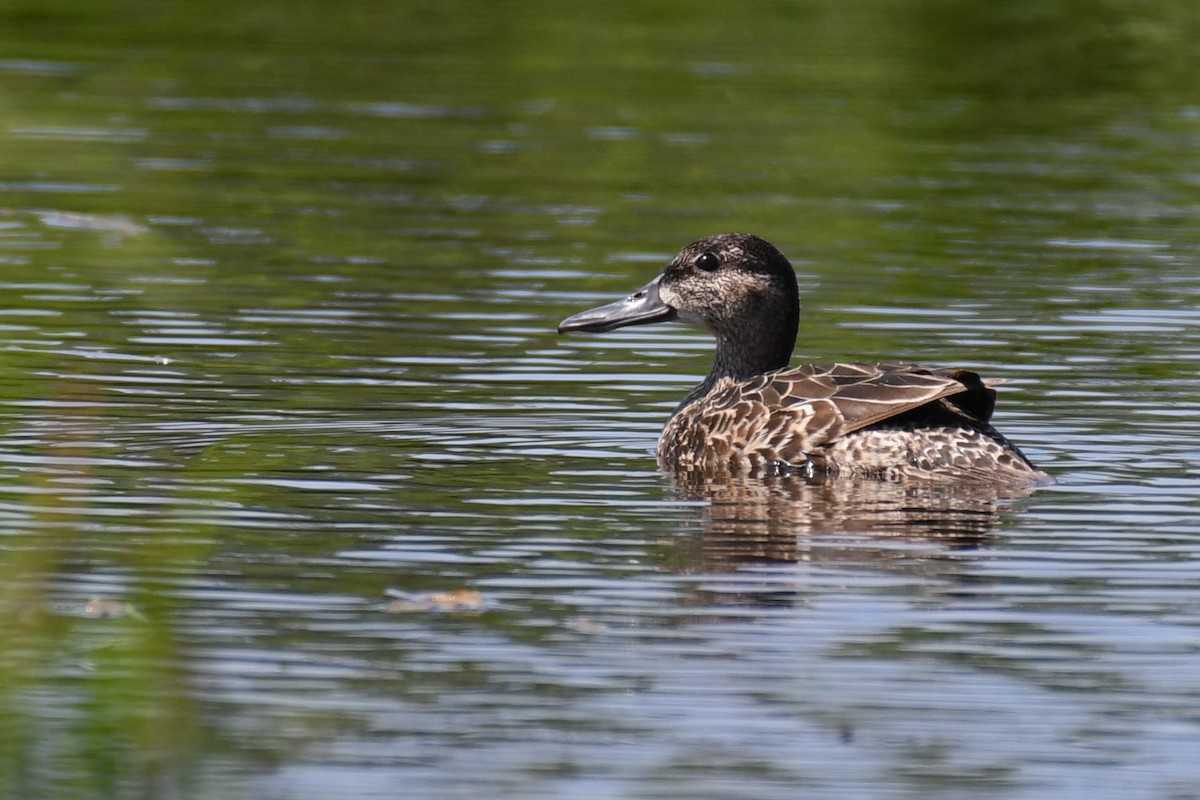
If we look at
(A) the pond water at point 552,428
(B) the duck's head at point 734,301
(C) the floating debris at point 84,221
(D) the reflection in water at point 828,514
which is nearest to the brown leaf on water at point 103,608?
(A) the pond water at point 552,428

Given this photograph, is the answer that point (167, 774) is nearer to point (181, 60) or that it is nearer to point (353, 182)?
point (353, 182)

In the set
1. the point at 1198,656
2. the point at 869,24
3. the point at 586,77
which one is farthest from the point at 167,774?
the point at 869,24

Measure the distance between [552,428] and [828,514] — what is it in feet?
5.98

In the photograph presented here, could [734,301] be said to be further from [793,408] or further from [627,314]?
[793,408]

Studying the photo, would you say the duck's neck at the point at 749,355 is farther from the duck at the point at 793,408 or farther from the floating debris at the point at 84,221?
the floating debris at the point at 84,221

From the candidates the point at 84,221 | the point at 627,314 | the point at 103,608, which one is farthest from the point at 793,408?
the point at 84,221

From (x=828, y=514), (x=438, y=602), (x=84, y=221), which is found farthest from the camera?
(x=84, y=221)

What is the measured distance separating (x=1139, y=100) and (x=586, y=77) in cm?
489

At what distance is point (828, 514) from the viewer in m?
9.19

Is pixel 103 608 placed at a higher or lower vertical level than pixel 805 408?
higher

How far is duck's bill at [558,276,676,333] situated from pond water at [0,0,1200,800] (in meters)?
0.36

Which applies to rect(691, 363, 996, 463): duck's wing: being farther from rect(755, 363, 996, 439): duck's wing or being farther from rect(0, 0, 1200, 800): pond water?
rect(0, 0, 1200, 800): pond water

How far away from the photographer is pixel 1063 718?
6.62m

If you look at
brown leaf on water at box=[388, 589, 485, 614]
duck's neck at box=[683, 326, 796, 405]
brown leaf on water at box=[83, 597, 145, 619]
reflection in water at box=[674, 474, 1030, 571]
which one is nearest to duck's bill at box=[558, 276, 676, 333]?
duck's neck at box=[683, 326, 796, 405]
